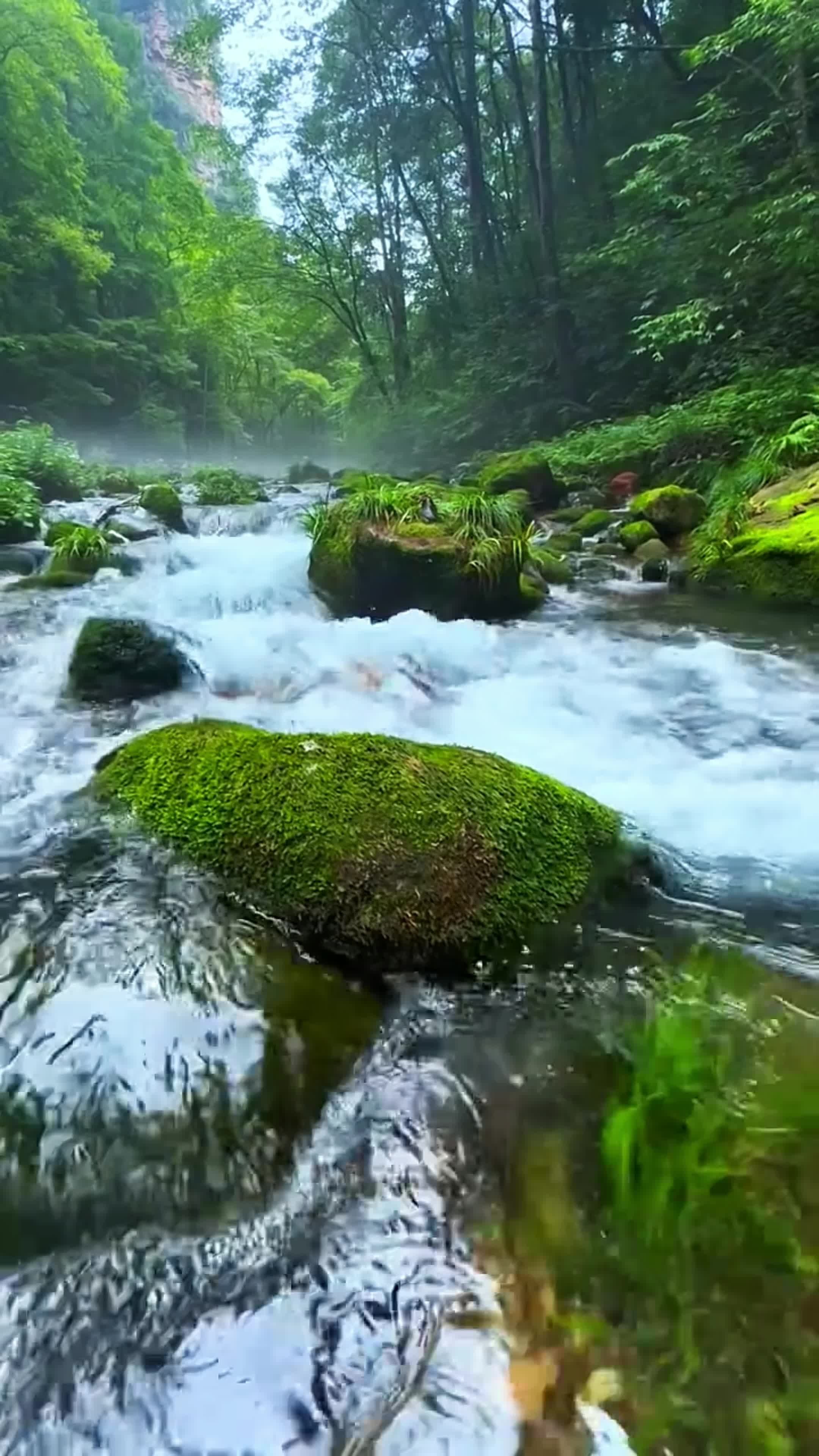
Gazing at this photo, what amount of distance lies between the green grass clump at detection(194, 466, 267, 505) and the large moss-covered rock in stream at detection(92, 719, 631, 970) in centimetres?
1072

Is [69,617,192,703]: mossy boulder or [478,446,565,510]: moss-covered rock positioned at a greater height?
[478,446,565,510]: moss-covered rock

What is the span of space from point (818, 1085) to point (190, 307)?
2873cm

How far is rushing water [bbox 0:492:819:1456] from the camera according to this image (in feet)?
4.70

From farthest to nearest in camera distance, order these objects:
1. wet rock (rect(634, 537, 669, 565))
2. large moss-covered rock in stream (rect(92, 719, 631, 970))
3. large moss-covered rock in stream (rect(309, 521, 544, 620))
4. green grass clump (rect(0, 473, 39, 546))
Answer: green grass clump (rect(0, 473, 39, 546))
wet rock (rect(634, 537, 669, 565))
large moss-covered rock in stream (rect(309, 521, 544, 620))
large moss-covered rock in stream (rect(92, 719, 631, 970))

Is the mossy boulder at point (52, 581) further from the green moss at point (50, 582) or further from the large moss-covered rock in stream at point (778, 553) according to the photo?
the large moss-covered rock in stream at point (778, 553)

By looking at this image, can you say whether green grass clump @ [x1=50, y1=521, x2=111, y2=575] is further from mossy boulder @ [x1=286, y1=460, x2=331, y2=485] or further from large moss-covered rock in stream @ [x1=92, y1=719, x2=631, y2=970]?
mossy boulder @ [x1=286, y1=460, x2=331, y2=485]

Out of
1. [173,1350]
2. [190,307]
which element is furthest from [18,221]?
[173,1350]

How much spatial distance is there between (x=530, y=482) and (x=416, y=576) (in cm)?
530

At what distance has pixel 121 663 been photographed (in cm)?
533

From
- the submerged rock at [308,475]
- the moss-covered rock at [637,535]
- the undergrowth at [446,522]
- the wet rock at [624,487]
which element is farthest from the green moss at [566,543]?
the submerged rock at [308,475]

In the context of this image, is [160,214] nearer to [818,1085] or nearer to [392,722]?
[392,722]

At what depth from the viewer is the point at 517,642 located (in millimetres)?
6902

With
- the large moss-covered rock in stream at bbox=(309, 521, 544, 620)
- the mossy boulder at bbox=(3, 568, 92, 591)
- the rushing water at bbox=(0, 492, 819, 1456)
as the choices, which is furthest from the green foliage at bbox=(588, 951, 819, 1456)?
the mossy boulder at bbox=(3, 568, 92, 591)

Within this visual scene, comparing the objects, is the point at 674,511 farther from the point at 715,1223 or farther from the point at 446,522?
the point at 715,1223
